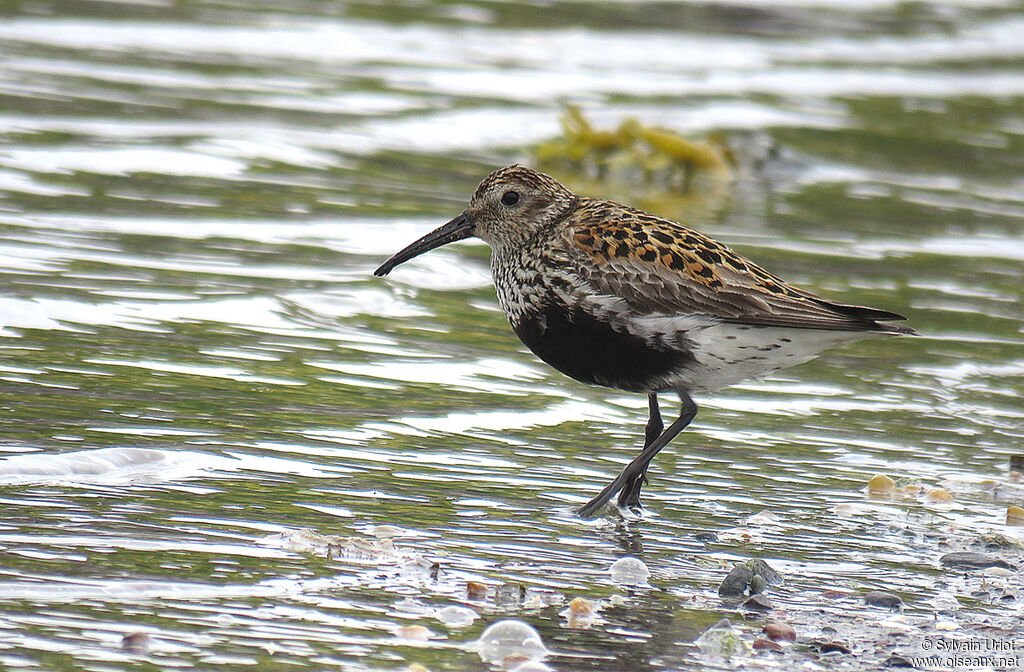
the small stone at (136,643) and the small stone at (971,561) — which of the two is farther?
the small stone at (971,561)

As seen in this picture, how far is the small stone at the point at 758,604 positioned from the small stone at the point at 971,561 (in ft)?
2.85

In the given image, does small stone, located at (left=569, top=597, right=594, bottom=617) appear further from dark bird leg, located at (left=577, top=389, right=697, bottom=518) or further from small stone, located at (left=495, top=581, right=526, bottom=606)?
dark bird leg, located at (left=577, top=389, right=697, bottom=518)

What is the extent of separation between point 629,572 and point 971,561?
3.93 ft

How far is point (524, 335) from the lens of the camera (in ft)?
20.5

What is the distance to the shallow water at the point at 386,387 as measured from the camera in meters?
4.56

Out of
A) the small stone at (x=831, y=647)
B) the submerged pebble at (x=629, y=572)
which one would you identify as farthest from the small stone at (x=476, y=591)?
the small stone at (x=831, y=647)

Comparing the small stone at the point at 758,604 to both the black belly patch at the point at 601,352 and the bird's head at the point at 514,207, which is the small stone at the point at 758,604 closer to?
the black belly patch at the point at 601,352

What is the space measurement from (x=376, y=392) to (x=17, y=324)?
1.75 m

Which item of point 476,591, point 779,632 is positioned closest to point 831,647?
point 779,632

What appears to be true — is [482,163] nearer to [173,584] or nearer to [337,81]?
[337,81]

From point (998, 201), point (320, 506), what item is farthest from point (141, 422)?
point (998, 201)

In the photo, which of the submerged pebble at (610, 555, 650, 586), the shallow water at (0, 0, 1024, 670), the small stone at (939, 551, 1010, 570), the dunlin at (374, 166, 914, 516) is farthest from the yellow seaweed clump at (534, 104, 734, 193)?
the submerged pebble at (610, 555, 650, 586)

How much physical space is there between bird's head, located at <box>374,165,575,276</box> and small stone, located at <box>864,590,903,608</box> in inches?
91.2

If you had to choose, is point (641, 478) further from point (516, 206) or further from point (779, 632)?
point (779, 632)
